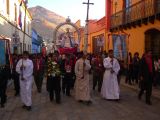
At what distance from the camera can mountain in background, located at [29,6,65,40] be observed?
131 m

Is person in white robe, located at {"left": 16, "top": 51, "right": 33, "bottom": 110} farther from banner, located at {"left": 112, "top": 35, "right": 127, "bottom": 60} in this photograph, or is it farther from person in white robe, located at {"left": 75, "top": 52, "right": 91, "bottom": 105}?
banner, located at {"left": 112, "top": 35, "right": 127, "bottom": 60}

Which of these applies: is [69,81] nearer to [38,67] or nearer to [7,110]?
[38,67]

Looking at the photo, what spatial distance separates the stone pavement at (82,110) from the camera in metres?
11.0

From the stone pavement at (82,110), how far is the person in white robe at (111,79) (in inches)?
12.8

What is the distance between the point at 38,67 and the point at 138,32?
9847 mm

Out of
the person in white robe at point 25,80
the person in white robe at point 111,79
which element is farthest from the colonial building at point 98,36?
the person in white robe at point 25,80

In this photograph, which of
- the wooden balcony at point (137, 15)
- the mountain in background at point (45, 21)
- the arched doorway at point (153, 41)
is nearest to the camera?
the wooden balcony at point (137, 15)

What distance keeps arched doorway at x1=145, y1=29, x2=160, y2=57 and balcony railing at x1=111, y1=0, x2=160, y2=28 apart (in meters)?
1.00

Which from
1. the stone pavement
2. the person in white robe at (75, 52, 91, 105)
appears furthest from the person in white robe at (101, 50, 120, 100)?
the person in white robe at (75, 52, 91, 105)

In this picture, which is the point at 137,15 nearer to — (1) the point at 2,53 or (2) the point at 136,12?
(2) the point at 136,12

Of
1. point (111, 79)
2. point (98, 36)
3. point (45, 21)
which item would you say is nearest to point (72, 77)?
point (111, 79)

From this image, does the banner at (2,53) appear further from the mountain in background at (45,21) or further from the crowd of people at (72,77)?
the mountain in background at (45,21)

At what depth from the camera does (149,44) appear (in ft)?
78.6

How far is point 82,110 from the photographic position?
12.2m
